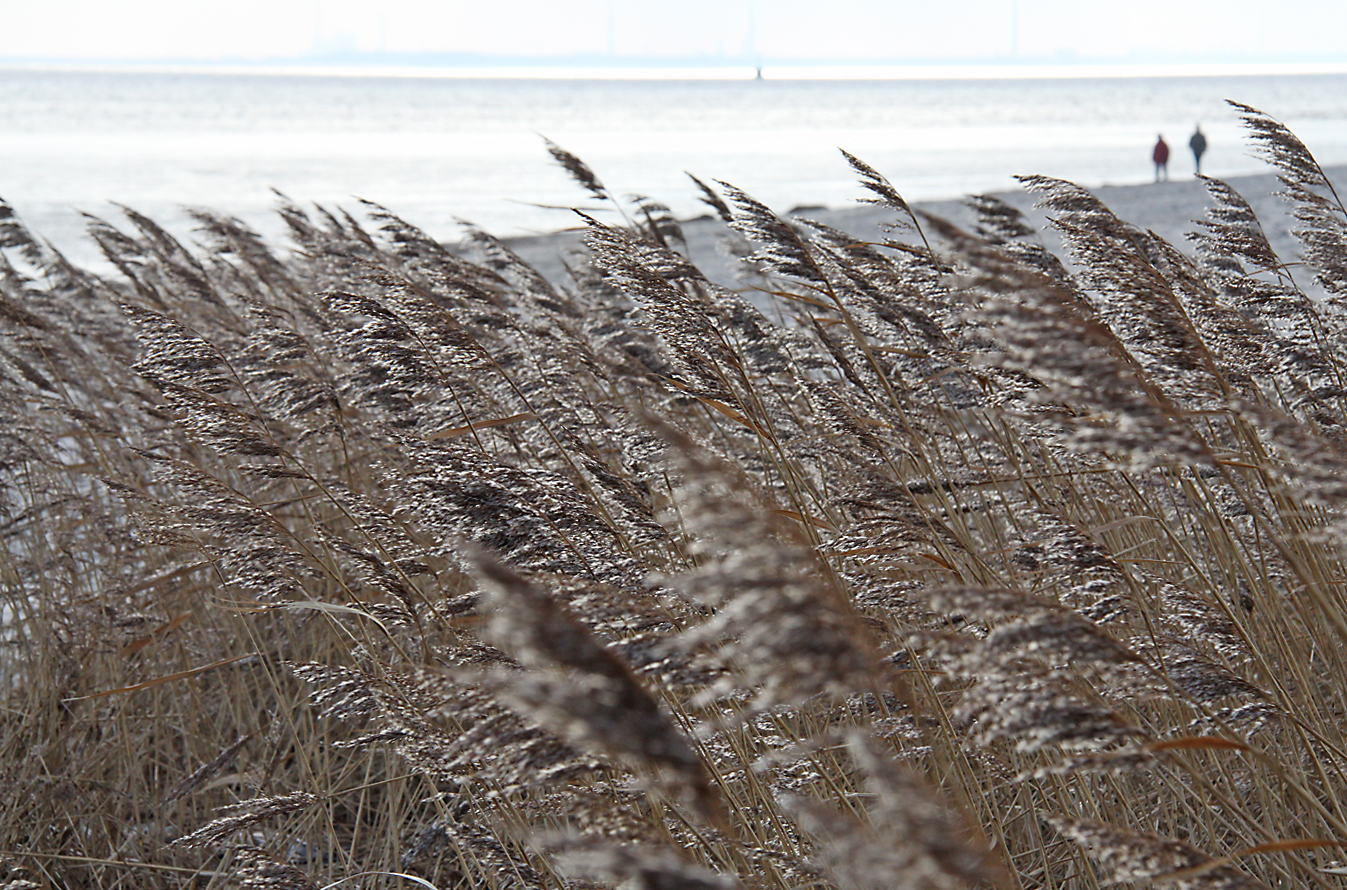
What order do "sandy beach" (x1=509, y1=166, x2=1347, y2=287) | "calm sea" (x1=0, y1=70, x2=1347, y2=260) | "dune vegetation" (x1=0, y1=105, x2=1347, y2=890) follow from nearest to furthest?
"dune vegetation" (x1=0, y1=105, x2=1347, y2=890)
"sandy beach" (x1=509, y1=166, x2=1347, y2=287)
"calm sea" (x1=0, y1=70, x2=1347, y2=260)

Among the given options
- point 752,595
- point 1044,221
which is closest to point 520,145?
point 1044,221

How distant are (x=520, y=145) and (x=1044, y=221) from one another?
50.7 m

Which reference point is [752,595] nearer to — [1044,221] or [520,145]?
[1044,221]

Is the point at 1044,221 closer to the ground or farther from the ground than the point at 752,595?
closer to the ground

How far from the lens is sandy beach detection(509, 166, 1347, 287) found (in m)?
12.9

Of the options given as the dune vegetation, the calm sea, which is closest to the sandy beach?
the calm sea

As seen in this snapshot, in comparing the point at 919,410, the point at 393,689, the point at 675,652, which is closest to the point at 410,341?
the point at 393,689

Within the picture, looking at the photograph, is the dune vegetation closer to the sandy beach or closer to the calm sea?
the calm sea

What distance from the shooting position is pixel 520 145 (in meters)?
59.3

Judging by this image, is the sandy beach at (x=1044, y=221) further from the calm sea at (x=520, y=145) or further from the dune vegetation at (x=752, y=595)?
the dune vegetation at (x=752, y=595)

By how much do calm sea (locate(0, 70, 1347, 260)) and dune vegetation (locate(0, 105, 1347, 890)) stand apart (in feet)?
2.98

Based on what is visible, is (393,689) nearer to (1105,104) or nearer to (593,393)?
(593,393)

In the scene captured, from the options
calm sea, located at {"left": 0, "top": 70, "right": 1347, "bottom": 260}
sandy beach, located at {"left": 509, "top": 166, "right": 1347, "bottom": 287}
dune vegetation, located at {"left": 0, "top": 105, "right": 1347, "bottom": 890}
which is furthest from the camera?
calm sea, located at {"left": 0, "top": 70, "right": 1347, "bottom": 260}

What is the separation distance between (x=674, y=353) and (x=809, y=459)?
756 millimetres
